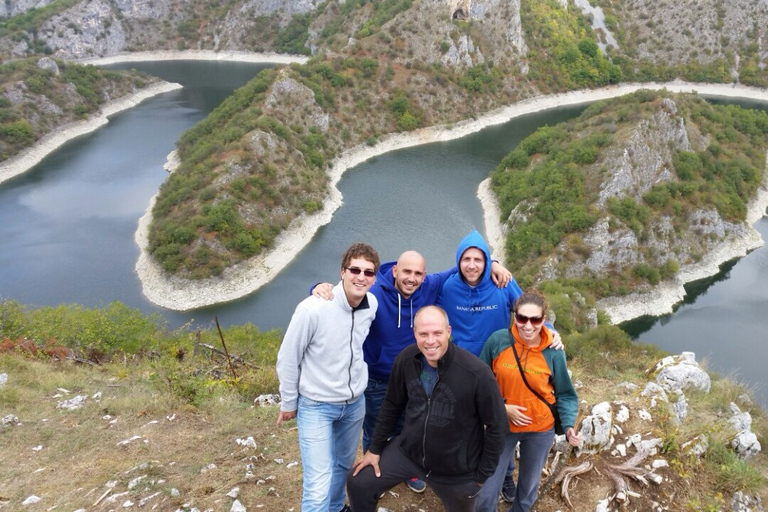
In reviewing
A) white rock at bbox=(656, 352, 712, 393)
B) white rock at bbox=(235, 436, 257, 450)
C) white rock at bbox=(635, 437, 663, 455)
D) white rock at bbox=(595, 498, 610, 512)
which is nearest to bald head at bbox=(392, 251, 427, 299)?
white rock at bbox=(595, 498, 610, 512)

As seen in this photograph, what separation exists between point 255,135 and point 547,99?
47293 mm

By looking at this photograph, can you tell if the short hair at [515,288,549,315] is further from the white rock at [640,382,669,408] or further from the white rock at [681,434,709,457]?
the white rock at [640,382,669,408]

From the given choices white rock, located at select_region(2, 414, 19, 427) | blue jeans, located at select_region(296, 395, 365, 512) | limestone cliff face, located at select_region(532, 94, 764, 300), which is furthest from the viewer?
limestone cliff face, located at select_region(532, 94, 764, 300)

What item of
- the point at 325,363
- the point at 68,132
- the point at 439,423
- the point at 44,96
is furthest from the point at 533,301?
the point at 44,96

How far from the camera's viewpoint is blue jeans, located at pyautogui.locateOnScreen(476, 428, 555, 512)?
515cm

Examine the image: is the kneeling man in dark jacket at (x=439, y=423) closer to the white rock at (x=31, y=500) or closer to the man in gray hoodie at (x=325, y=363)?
the man in gray hoodie at (x=325, y=363)

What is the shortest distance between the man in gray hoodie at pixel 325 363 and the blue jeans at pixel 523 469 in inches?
61.7

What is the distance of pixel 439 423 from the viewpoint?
440 centimetres

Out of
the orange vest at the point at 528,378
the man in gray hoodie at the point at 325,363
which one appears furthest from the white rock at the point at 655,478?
the man in gray hoodie at the point at 325,363

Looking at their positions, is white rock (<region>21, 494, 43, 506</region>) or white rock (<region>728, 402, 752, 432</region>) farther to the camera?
white rock (<region>728, 402, 752, 432</region>)

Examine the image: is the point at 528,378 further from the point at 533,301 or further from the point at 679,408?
the point at 679,408

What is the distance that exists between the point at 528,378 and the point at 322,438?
6.78 ft

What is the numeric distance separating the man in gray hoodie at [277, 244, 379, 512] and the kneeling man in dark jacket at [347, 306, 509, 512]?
0.42 meters

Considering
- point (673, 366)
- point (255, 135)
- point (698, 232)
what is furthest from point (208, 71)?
point (673, 366)
